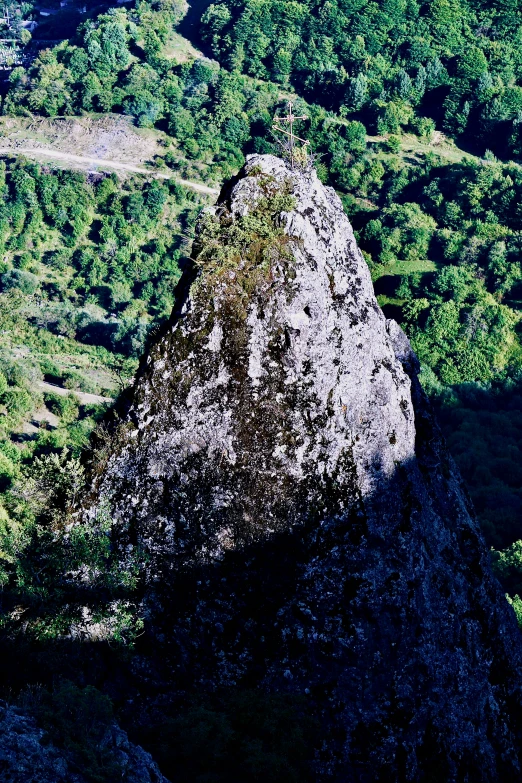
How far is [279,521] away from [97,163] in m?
97.2

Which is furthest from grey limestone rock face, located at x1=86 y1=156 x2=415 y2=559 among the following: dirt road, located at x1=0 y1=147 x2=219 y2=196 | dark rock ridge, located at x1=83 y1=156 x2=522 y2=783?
dirt road, located at x1=0 y1=147 x2=219 y2=196

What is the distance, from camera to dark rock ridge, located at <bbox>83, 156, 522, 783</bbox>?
75.2 ft

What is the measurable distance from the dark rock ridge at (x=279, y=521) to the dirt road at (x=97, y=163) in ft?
292

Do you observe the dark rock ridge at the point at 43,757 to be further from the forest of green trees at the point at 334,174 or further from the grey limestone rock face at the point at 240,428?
the forest of green trees at the point at 334,174

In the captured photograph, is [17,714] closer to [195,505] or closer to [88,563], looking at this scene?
[88,563]

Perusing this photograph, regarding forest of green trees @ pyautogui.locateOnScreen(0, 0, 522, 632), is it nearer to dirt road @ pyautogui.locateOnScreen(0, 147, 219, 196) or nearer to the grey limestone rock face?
dirt road @ pyautogui.locateOnScreen(0, 147, 219, 196)

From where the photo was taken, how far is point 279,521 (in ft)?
76.0

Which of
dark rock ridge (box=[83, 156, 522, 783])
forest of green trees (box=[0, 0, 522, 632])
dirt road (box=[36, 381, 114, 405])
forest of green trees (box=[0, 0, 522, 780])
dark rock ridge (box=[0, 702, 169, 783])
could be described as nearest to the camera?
dark rock ridge (box=[0, 702, 169, 783])

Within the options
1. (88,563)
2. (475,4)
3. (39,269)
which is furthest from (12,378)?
(475,4)

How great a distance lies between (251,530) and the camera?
23109mm

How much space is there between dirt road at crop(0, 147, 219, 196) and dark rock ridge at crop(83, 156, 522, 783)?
292 ft

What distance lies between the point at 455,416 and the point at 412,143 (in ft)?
170

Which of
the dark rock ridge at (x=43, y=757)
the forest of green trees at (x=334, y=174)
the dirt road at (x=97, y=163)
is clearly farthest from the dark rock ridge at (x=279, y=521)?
the dirt road at (x=97, y=163)

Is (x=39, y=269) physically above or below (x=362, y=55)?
below
